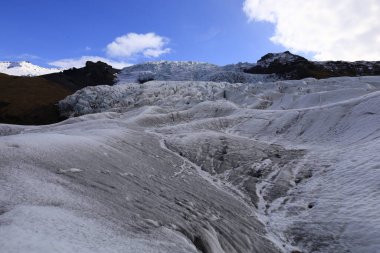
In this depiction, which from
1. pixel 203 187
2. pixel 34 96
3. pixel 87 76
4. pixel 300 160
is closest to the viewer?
pixel 203 187

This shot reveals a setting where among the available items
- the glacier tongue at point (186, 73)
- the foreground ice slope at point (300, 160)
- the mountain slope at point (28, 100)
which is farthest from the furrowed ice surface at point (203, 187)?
the glacier tongue at point (186, 73)

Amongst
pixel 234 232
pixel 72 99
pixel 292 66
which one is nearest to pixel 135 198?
pixel 234 232

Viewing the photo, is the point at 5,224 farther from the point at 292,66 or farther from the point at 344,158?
the point at 292,66

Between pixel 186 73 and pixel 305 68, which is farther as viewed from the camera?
pixel 186 73

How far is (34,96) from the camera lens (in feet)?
259

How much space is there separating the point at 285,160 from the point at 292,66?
90.1m

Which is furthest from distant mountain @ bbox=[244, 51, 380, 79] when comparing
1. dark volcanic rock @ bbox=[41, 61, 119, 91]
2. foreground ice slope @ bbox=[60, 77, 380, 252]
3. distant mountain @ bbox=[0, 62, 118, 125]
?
foreground ice slope @ bbox=[60, 77, 380, 252]

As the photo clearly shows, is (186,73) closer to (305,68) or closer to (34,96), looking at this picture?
(305,68)

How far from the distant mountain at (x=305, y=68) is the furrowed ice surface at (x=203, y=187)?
71.9 metres

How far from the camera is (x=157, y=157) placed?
85.0 ft

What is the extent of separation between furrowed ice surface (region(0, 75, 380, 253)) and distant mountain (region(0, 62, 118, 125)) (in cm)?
3558

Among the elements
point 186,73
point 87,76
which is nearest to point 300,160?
point 186,73

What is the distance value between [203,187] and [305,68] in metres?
94.0

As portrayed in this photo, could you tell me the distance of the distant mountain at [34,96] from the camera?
66.9m
